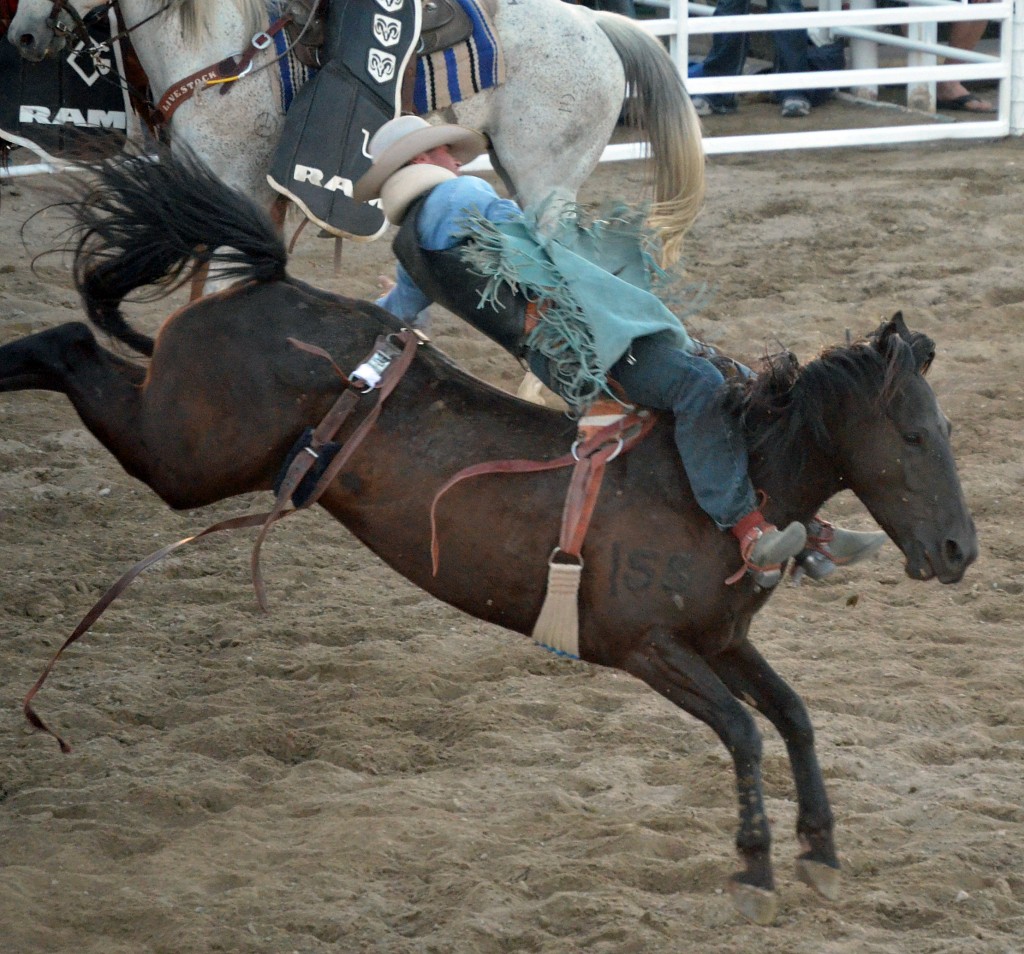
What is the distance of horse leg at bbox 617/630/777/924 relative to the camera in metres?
2.81

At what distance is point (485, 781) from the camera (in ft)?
11.3

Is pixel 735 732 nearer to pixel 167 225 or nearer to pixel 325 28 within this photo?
pixel 167 225

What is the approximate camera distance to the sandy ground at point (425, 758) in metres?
2.87

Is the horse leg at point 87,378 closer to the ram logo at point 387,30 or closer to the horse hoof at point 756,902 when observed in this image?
the horse hoof at point 756,902

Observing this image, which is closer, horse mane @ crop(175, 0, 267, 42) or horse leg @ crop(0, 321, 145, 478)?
horse leg @ crop(0, 321, 145, 478)

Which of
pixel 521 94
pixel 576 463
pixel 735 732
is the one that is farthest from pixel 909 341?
pixel 521 94

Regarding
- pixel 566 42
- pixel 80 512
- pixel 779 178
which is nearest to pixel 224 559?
pixel 80 512

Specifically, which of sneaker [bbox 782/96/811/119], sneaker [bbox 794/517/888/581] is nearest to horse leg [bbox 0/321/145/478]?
sneaker [bbox 794/517/888/581]

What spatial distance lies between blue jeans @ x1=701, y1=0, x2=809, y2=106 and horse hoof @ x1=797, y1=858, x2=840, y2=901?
839 cm

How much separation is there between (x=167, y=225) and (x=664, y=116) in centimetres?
309

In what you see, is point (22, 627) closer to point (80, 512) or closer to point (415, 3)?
point (80, 512)

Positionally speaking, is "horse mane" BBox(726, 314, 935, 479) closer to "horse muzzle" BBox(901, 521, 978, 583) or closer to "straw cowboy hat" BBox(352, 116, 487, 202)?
"horse muzzle" BBox(901, 521, 978, 583)

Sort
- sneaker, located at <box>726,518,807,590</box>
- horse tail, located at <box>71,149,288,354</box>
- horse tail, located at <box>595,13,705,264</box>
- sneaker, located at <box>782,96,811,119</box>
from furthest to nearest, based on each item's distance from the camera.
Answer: sneaker, located at <box>782,96,811,119</box> < horse tail, located at <box>595,13,705,264</box> < horse tail, located at <box>71,149,288,354</box> < sneaker, located at <box>726,518,807,590</box>

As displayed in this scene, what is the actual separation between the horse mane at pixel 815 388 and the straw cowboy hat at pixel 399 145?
88 centimetres
